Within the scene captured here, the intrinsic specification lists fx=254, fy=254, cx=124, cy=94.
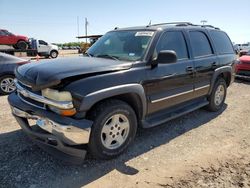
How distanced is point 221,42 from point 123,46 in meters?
2.96

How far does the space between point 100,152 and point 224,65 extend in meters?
3.88

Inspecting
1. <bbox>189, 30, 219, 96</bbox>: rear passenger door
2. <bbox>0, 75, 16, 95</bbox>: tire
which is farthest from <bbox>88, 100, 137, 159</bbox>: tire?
<bbox>0, 75, 16, 95</bbox>: tire

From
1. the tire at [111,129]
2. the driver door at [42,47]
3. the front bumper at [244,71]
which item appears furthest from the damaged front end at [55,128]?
the driver door at [42,47]

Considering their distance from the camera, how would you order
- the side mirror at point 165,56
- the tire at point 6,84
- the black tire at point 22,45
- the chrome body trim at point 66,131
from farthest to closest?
1. the black tire at point 22,45
2. the tire at point 6,84
3. the side mirror at point 165,56
4. the chrome body trim at point 66,131

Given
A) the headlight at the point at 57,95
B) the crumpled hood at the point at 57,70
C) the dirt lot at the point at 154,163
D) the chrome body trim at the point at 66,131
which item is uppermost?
the crumpled hood at the point at 57,70

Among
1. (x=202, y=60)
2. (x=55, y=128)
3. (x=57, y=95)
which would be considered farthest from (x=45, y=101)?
(x=202, y=60)

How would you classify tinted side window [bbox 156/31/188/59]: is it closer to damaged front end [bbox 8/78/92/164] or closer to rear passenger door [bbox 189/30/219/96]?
rear passenger door [bbox 189/30/219/96]

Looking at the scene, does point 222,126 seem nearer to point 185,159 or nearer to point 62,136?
point 185,159

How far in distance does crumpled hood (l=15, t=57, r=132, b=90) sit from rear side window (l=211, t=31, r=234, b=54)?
3039 millimetres

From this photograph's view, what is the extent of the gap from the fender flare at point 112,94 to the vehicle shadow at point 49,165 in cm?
66

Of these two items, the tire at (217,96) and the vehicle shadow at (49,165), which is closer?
the vehicle shadow at (49,165)

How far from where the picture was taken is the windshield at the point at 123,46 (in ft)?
13.3

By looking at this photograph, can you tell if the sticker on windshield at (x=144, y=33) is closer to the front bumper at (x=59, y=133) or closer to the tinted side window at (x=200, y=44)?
the tinted side window at (x=200, y=44)

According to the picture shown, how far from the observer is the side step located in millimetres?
4051
